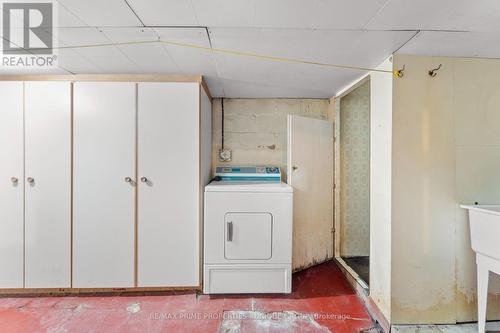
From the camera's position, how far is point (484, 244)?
1526 mm

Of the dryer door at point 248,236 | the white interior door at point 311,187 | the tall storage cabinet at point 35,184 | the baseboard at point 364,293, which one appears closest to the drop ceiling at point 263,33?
the tall storage cabinet at point 35,184

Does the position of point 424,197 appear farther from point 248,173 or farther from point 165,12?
point 165,12

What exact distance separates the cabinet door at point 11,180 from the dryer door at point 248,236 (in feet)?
6.04

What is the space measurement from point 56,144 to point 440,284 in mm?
3333

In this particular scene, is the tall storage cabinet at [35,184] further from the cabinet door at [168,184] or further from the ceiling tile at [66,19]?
the ceiling tile at [66,19]

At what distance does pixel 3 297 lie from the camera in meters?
2.05

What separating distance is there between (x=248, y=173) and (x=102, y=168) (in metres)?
1.49

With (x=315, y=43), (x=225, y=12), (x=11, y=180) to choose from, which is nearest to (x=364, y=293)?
(x=315, y=43)

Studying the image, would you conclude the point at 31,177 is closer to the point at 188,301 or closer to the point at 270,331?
the point at 188,301

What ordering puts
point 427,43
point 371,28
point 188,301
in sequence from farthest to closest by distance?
point 188,301, point 427,43, point 371,28

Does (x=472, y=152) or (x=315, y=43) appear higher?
(x=315, y=43)

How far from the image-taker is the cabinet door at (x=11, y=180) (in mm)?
2029

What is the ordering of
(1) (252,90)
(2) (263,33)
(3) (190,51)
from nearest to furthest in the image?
(2) (263,33), (3) (190,51), (1) (252,90)

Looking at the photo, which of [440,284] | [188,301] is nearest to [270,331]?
[188,301]
